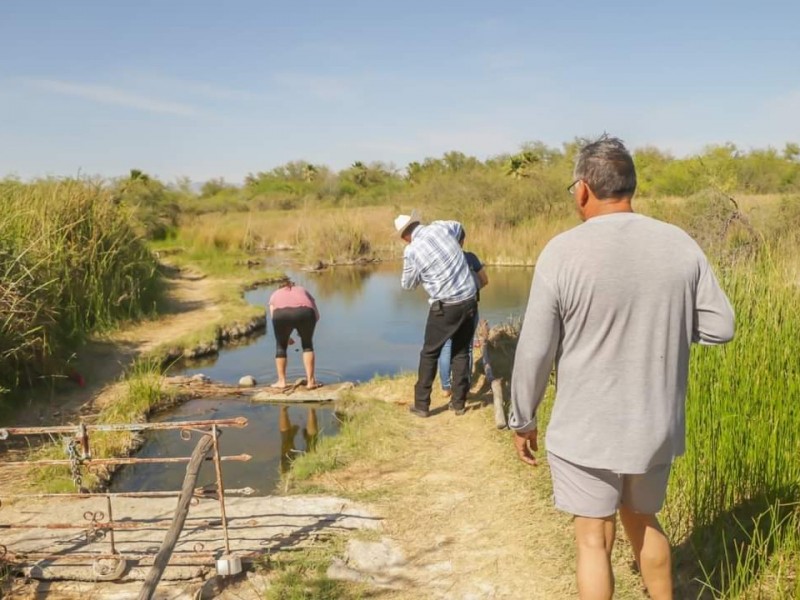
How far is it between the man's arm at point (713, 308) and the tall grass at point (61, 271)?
6853 mm

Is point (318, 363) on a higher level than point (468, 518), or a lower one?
lower

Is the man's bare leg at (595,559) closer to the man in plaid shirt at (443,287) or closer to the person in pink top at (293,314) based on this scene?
the man in plaid shirt at (443,287)

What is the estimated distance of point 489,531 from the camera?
12.2 feet

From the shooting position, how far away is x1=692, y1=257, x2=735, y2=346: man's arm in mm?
2092

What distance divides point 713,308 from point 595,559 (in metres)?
0.93

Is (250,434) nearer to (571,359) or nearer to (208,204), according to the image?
(571,359)

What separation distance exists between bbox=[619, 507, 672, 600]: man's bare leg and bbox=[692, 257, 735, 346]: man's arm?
70 cm

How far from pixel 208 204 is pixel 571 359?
43.5 m

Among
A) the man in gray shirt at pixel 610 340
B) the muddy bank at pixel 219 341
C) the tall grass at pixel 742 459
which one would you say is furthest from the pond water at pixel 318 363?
the man in gray shirt at pixel 610 340

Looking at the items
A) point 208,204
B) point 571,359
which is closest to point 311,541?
point 571,359

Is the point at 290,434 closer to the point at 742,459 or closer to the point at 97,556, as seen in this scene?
the point at 97,556

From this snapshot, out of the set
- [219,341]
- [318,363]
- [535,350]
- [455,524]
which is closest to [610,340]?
A: [535,350]

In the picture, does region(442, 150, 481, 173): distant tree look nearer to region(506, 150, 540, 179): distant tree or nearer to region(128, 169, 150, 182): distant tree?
region(506, 150, 540, 179): distant tree

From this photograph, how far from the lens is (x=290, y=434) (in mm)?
6406
